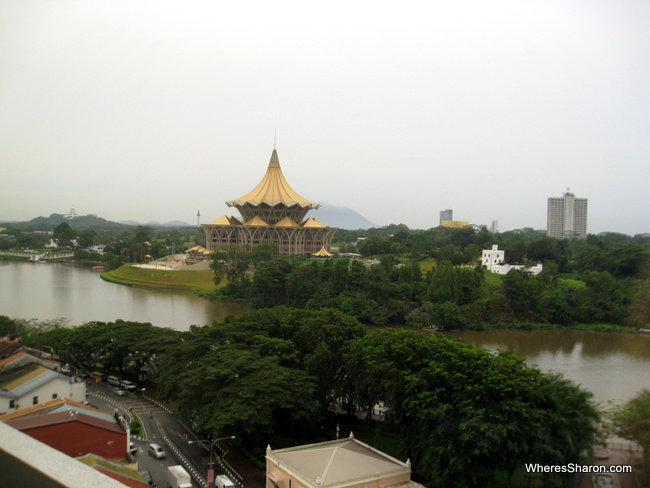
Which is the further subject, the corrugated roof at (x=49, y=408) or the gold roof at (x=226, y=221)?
the gold roof at (x=226, y=221)

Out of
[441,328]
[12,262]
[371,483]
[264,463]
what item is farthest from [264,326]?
[12,262]

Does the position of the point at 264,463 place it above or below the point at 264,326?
below

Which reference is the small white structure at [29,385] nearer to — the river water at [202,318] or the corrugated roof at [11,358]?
the corrugated roof at [11,358]

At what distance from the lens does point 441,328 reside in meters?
13.6

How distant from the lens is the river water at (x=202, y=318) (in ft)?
29.5

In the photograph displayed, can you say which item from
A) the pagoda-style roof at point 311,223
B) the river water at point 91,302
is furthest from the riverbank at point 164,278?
the pagoda-style roof at point 311,223

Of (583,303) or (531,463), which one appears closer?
(531,463)

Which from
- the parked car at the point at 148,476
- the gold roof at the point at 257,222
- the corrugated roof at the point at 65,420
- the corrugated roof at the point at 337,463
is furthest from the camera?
the gold roof at the point at 257,222

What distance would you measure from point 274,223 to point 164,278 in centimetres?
722

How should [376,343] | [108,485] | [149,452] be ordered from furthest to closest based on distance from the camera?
1. [376,343]
2. [149,452]
3. [108,485]

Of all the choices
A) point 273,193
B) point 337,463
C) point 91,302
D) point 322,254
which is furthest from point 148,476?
point 273,193

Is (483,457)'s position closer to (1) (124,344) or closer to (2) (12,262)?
(1) (124,344)

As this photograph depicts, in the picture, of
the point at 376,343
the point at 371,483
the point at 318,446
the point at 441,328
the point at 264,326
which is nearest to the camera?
the point at 371,483

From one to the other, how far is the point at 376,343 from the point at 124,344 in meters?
4.25
